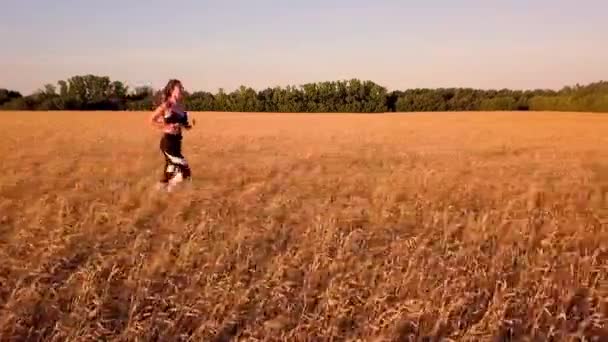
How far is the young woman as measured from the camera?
38.4ft

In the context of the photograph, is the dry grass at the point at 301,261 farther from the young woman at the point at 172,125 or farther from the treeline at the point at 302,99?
the treeline at the point at 302,99

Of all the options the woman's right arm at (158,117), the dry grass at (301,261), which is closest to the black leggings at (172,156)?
the woman's right arm at (158,117)

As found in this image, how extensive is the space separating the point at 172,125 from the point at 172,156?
611 mm

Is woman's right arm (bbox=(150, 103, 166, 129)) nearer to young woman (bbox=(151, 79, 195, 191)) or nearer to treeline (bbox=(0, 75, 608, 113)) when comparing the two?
young woman (bbox=(151, 79, 195, 191))

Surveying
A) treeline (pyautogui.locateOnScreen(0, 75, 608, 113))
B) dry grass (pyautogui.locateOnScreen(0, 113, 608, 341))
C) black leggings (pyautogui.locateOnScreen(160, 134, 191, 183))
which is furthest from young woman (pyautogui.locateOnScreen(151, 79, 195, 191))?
treeline (pyautogui.locateOnScreen(0, 75, 608, 113))

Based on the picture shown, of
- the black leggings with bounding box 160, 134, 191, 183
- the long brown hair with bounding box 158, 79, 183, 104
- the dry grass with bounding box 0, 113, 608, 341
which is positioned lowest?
the dry grass with bounding box 0, 113, 608, 341

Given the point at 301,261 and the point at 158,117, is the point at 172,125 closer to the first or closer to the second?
the point at 158,117

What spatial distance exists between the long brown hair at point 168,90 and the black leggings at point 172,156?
69 cm

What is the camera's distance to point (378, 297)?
18.7 ft

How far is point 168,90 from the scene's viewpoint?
11.8 meters

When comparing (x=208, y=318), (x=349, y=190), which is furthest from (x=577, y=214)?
(x=208, y=318)

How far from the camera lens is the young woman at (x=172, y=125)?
461 inches

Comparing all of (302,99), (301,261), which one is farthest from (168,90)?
(302,99)

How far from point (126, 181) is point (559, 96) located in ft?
246
